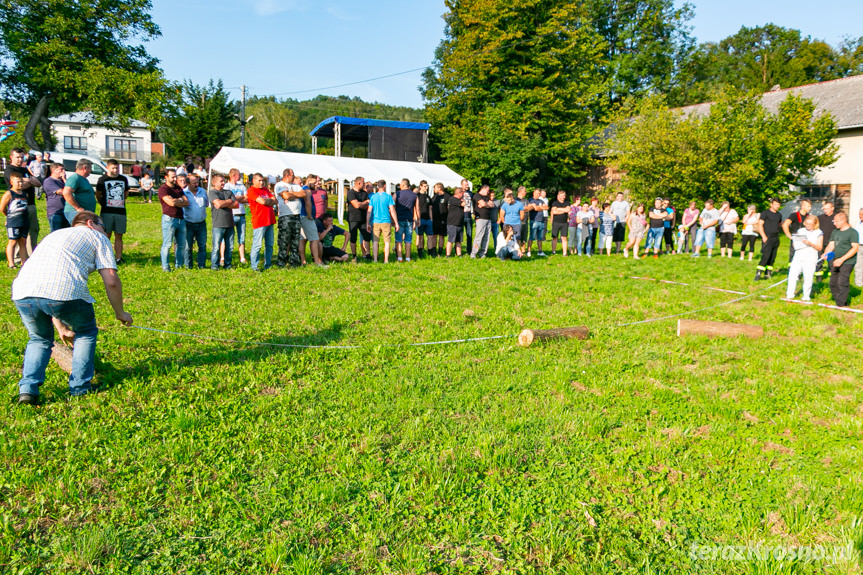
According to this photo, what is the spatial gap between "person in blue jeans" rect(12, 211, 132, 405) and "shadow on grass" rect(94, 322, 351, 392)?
1.21ft

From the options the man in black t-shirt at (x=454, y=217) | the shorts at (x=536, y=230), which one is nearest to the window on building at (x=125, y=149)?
the man in black t-shirt at (x=454, y=217)

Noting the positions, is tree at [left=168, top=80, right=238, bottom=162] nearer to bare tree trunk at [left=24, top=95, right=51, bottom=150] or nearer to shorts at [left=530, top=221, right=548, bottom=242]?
bare tree trunk at [left=24, top=95, right=51, bottom=150]

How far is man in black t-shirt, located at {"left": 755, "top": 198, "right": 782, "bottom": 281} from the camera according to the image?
Answer: 11.9m

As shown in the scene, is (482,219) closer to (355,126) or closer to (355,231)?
(355,231)

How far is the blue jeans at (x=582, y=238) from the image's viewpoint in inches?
584

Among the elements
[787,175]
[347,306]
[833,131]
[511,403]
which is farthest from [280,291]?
[833,131]

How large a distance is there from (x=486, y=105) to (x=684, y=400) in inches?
1197

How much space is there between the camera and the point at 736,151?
22094 millimetres

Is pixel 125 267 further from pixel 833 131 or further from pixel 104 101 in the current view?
pixel 833 131

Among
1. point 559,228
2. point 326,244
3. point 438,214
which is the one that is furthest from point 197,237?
point 559,228

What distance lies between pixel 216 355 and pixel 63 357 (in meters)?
1.27

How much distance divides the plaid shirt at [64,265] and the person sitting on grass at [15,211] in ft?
17.0

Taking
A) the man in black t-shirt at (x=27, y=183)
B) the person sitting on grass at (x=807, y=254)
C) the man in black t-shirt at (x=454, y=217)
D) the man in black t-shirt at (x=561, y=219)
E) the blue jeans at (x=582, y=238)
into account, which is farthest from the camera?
the blue jeans at (x=582, y=238)

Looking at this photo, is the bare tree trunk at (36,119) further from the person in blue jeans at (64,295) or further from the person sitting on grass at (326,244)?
the person in blue jeans at (64,295)
